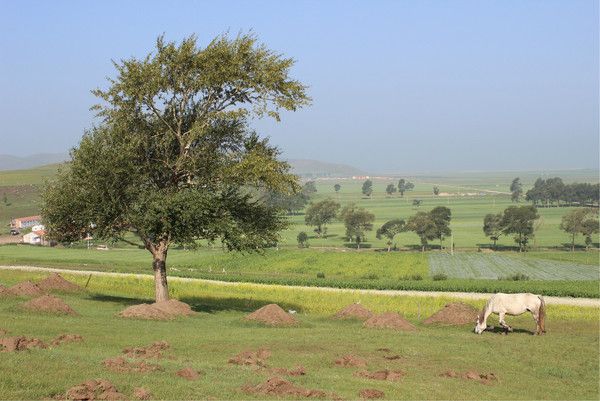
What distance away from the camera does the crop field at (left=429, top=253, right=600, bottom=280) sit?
327 feet

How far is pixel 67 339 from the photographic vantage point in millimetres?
28891

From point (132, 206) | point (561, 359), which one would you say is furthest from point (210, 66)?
point (561, 359)

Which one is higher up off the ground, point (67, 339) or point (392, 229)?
point (67, 339)

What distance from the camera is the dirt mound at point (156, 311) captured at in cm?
4178

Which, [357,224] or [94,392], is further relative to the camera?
[357,224]

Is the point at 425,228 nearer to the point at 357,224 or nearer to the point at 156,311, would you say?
the point at 357,224

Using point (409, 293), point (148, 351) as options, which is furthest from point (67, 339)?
point (409, 293)

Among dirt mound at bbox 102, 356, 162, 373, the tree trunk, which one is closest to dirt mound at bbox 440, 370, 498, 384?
dirt mound at bbox 102, 356, 162, 373

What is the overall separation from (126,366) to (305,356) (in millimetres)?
9097

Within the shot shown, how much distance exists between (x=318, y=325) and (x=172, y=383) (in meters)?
24.3

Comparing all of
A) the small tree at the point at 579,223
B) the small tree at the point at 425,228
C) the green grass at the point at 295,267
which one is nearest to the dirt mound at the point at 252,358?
the green grass at the point at 295,267

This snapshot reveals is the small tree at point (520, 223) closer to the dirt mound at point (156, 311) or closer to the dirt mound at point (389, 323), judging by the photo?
the dirt mound at point (389, 323)

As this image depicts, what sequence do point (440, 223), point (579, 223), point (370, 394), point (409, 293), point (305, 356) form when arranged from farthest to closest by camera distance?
point (440, 223), point (579, 223), point (409, 293), point (305, 356), point (370, 394)

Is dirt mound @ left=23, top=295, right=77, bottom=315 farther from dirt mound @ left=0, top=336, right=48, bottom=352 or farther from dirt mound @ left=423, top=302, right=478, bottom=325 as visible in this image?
dirt mound @ left=423, top=302, right=478, bottom=325
